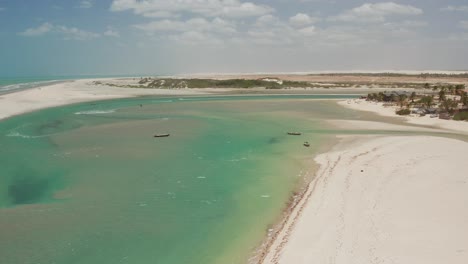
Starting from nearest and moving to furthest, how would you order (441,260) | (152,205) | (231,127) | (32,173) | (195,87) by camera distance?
(441,260), (152,205), (32,173), (231,127), (195,87)

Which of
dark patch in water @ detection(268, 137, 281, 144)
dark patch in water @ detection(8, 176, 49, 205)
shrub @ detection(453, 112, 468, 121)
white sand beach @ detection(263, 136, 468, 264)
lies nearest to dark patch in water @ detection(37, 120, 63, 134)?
dark patch in water @ detection(8, 176, 49, 205)

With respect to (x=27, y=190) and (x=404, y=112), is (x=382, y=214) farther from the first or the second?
(x=404, y=112)

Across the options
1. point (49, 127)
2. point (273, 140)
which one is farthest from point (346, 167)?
point (49, 127)

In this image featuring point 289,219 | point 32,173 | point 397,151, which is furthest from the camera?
point 397,151

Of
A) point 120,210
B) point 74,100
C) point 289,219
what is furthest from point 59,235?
point 74,100

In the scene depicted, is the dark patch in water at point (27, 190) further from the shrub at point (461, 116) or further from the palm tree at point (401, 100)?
the palm tree at point (401, 100)

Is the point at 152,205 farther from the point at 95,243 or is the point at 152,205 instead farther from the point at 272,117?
the point at 272,117
